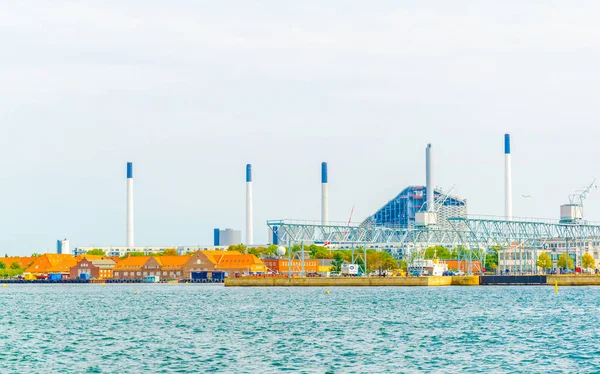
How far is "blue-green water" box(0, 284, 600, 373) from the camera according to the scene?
4231cm

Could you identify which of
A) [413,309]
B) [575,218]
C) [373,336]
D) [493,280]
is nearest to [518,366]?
[373,336]

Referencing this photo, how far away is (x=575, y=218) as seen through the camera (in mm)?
174500

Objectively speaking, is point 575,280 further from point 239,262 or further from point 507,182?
point 239,262

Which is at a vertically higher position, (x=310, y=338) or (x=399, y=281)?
(x=399, y=281)

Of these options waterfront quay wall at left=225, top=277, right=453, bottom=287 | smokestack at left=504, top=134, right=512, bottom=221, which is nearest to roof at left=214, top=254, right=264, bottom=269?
smokestack at left=504, top=134, right=512, bottom=221

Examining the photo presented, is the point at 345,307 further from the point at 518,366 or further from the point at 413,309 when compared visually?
the point at 518,366

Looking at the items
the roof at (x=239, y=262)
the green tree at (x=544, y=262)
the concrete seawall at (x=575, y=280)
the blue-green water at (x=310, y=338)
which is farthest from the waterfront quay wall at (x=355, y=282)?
the roof at (x=239, y=262)

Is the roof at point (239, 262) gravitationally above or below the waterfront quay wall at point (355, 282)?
above

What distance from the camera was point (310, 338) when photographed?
52.9 m

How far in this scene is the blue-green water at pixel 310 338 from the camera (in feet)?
139

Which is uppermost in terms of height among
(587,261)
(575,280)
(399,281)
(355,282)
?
(587,261)

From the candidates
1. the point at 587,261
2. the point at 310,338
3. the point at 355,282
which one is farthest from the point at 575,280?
the point at 310,338

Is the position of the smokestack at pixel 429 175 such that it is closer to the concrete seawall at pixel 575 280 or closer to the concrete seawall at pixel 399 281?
the concrete seawall at pixel 399 281

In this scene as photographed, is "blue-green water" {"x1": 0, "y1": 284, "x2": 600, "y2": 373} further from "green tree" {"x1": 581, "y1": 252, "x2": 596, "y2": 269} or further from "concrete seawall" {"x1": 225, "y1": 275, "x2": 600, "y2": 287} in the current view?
"green tree" {"x1": 581, "y1": 252, "x2": 596, "y2": 269}
